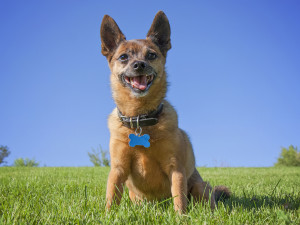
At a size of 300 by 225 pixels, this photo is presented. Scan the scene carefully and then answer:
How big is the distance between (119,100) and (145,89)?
1.35ft

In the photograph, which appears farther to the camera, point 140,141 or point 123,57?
point 123,57

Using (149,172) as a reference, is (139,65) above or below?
above

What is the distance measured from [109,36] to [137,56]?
0.59 metres

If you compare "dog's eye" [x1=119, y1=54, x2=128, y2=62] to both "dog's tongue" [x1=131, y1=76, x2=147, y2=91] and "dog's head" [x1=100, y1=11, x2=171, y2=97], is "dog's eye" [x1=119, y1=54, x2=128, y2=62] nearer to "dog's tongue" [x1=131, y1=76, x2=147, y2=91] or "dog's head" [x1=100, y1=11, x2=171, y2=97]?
"dog's head" [x1=100, y1=11, x2=171, y2=97]

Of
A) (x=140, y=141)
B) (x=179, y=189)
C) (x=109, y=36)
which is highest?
(x=109, y=36)

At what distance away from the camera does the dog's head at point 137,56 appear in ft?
11.6

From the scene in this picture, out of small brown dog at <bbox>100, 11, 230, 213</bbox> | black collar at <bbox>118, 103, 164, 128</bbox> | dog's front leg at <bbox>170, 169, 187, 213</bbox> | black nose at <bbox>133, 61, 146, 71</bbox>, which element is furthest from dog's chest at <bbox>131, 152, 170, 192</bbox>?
black nose at <bbox>133, 61, 146, 71</bbox>

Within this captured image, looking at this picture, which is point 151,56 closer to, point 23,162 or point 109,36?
point 109,36

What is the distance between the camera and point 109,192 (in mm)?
3311

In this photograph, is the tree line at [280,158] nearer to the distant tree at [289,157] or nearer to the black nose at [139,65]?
the distant tree at [289,157]

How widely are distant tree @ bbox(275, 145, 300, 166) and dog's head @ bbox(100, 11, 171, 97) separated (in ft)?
68.2

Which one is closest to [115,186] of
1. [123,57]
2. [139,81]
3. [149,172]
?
[149,172]

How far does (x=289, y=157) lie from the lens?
21422 millimetres

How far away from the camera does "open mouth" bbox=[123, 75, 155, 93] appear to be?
354cm
